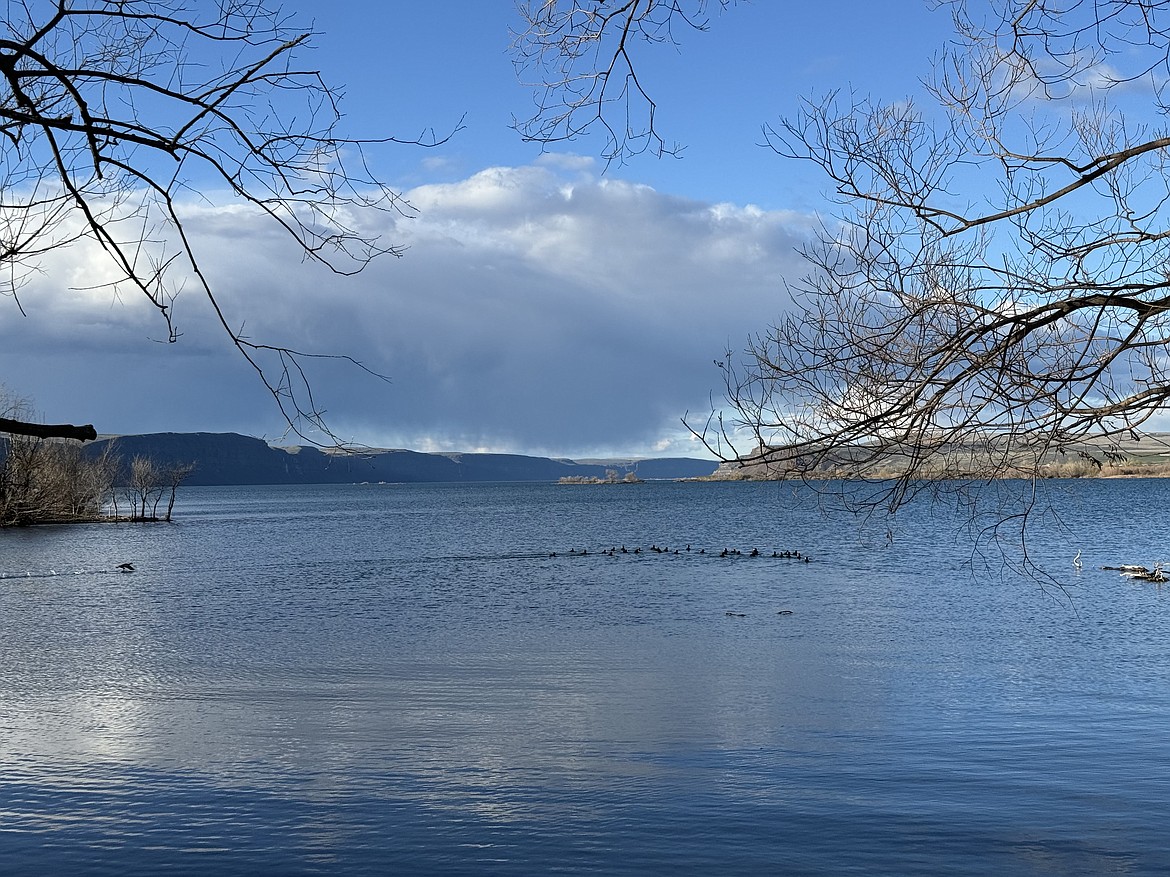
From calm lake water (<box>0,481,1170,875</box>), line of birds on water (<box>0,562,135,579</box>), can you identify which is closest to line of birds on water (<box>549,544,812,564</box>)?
calm lake water (<box>0,481,1170,875</box>)

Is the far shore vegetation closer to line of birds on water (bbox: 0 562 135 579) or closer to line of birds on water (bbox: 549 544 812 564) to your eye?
line of birds on water (bbox: 549 544 812 564)

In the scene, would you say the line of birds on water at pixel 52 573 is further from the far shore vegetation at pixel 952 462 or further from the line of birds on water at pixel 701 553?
the far shore vegetation at pixel 952 462

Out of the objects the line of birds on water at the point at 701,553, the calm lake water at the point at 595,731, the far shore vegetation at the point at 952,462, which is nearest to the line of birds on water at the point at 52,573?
the calm lake water at the point at 595,731

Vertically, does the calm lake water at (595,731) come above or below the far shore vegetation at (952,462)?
below

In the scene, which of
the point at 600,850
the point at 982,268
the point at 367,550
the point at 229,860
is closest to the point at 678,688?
the point at 600,850

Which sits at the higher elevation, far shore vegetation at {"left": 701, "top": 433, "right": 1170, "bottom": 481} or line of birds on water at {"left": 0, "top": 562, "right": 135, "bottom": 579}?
far shore vegetation at {"left": 701, "top": 433, "right": 1170, "bottom": 481}

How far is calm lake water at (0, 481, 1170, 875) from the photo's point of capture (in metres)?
9.66

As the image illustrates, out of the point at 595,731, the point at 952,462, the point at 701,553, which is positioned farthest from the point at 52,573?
the point at 952,462

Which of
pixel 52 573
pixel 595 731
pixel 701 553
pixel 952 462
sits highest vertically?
pixel 952 462

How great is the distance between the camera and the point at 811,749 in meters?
13.1

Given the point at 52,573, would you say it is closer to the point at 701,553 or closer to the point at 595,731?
the point at 701,553

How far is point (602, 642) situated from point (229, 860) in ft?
47.8

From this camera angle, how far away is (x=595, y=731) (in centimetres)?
1393

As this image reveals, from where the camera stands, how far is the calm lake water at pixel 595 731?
9656 mm
